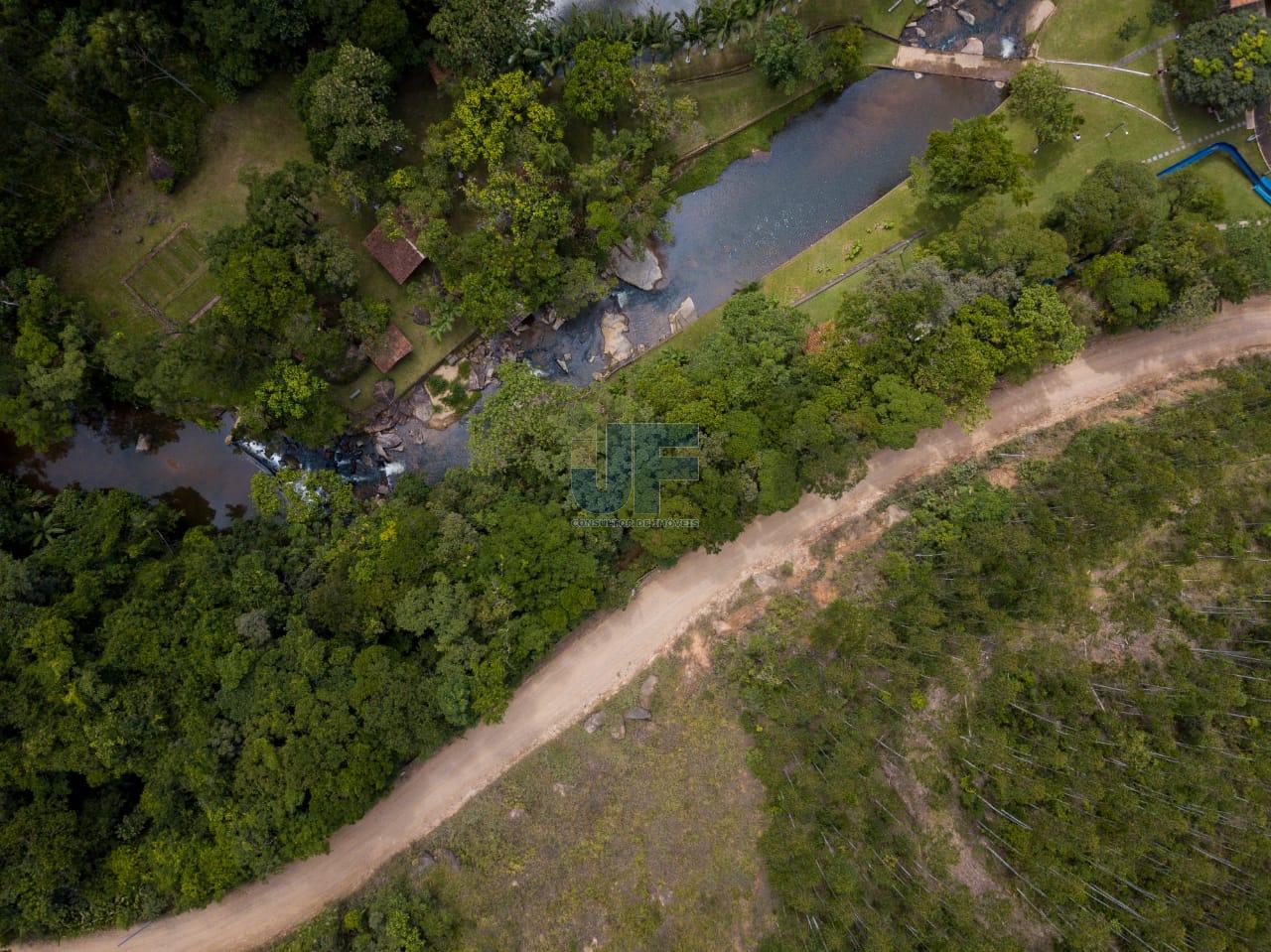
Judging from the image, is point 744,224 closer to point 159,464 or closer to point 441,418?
point 441,418

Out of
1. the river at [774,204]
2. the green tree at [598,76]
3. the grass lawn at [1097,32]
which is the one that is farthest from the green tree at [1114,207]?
the green tree at [598,76]

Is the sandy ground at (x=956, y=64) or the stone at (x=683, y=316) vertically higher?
the sandy ground at (x=956, y=64)

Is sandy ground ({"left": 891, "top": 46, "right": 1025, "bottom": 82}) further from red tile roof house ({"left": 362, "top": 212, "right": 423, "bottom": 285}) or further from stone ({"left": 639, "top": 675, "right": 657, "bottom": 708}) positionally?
stone ({"left": 639, "top": 675, "right": 657, "bottom": 708})

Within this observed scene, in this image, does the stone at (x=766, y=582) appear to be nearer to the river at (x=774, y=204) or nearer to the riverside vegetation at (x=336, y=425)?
the riverside vegetation at (x=336, y=425)

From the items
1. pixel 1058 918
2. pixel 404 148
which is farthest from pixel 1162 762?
pixel 404 148

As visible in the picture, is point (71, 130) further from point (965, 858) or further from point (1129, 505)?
point (965, 858)

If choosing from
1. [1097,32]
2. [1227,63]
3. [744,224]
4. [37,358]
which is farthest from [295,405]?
[1227,63]

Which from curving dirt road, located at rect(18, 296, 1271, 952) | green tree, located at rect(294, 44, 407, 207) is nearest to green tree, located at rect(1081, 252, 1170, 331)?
curving dirt road, located at rect(18, 296, 1271, 952)
